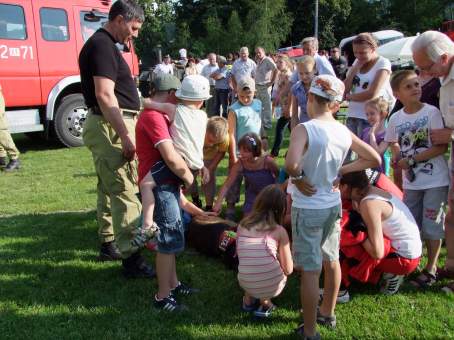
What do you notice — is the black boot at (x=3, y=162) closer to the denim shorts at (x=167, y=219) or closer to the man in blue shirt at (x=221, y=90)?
the denim shorts at (x=167, y=219)

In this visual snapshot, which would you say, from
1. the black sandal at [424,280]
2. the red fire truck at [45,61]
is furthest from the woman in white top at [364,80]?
the red fire truck at [45,61]

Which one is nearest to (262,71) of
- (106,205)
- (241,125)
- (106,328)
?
A: (241,125)

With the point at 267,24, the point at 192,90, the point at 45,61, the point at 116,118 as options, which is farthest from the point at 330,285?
the point at 267,24

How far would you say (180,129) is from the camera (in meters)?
3.12

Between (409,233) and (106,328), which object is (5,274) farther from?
(409,233)

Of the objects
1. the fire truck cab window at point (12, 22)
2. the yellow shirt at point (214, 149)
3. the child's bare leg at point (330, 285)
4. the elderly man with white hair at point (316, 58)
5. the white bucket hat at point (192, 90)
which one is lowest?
the child's bare leg at point (330, 285)

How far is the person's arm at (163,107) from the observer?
10.0 ft

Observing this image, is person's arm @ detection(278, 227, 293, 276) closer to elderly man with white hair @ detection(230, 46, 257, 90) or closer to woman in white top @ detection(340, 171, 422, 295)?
woman in white top @ detection(340, 171, 422, 295)

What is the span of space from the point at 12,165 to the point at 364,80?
5781 mm

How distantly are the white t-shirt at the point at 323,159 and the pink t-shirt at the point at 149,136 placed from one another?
96cm

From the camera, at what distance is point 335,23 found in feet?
173

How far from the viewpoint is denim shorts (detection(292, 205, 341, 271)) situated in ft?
8.64

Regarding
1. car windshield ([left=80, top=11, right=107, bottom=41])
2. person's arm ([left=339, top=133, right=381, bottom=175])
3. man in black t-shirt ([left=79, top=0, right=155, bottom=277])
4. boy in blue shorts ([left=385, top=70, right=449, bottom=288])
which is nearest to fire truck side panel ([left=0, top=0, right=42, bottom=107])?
car windshield ([left=80, top=11, right=107, bottom=41])

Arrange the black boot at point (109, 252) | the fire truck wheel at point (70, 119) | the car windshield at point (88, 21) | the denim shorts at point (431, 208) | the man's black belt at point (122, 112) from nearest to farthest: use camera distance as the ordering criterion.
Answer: the denim shorts at point (431, 208) → the man's black belt at point (122, 112) → the black boot at point (109, 252) → the fire truck wheel at point (70, 119) → the car windshield at point (88, 21)
